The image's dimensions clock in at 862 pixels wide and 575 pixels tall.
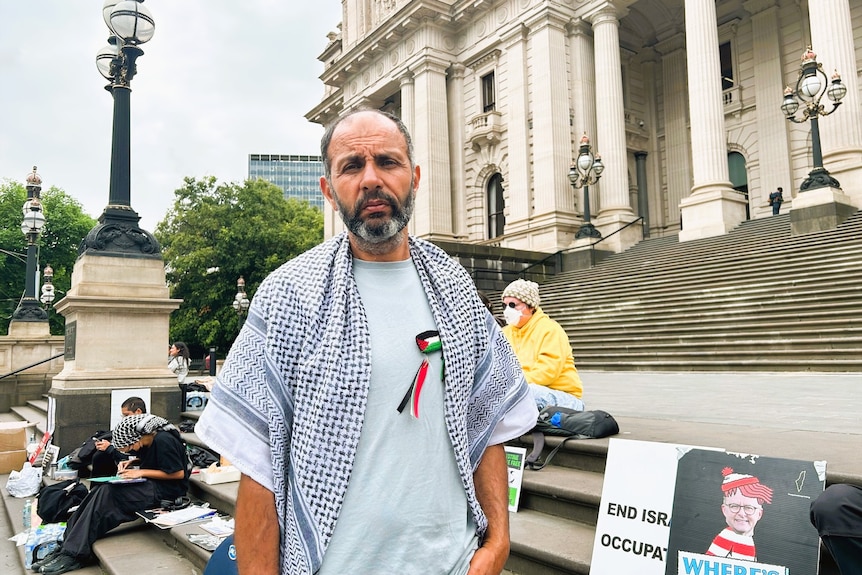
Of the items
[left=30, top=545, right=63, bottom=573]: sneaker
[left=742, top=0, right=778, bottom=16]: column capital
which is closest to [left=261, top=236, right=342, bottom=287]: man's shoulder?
[left=30, top=545, right=63, bottom=573]: sneaker

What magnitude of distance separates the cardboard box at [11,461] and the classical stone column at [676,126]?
25.5 meters

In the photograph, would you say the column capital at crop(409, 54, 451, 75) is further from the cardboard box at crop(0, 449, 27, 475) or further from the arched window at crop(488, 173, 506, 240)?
the cardboard box at crop(0, 449, 27, 475)

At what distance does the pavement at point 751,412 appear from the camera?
3.88 metres

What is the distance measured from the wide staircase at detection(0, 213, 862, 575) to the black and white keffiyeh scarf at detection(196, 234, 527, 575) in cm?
216

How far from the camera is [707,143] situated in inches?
790

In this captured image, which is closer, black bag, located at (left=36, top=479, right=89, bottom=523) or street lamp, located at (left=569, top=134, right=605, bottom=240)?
black bag, located at (left=36, top=479, right=89, bottom=523)

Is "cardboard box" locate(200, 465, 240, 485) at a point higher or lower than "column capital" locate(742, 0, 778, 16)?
lower

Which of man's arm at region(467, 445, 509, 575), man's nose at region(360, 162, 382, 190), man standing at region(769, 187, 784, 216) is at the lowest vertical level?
man's arm at region(467, 445, 509, 575)

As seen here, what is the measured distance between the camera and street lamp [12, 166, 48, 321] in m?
17.8

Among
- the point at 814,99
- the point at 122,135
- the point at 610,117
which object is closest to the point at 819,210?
the point at 814,99

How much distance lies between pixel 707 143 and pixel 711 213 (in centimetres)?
239

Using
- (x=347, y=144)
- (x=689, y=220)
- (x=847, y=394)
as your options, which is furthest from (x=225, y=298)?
(x=347, y=144)

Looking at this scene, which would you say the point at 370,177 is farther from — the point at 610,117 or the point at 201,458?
the point at 610,117

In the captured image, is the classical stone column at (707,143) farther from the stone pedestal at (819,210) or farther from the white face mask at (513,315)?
the white face mask at (513,315)
